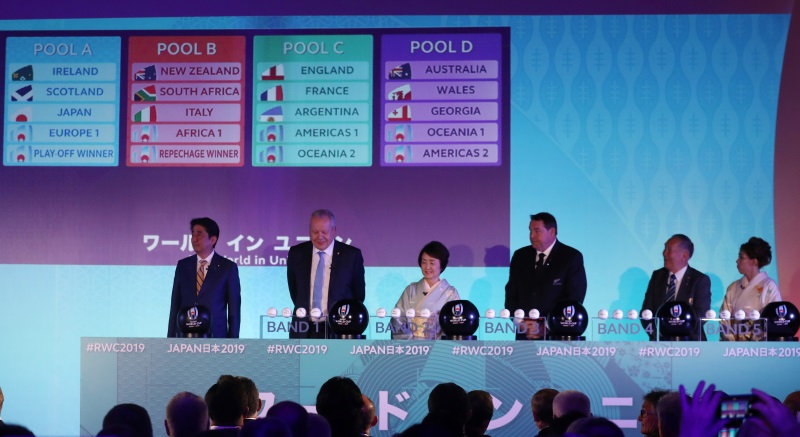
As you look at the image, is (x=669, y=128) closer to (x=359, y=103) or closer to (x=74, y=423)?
(x=359, y=103)

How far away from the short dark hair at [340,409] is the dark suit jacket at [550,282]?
2.77m

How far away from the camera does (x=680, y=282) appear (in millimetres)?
6648

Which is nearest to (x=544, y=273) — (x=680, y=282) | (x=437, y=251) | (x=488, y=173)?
(x=437, y=251)

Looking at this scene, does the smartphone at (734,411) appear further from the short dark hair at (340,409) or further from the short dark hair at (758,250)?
the short dark hair at (758,250)

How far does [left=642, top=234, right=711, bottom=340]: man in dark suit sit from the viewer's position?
653cm

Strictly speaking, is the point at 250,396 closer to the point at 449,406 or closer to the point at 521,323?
the point at 449,406

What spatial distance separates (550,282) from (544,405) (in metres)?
1.95

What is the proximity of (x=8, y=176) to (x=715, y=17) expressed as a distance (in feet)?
16.9

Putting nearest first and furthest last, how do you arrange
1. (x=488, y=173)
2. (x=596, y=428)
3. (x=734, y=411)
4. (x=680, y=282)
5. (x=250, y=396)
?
(x=734, y=411) → (x=596, y=428) → (x=250, y=396) → (x=680, y=282) → (x=488, y=173)

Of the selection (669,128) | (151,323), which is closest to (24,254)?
(151,323)

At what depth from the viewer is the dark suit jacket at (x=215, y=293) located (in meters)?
6.50

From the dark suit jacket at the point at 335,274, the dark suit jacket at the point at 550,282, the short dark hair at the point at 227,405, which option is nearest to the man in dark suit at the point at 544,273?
the dark suit jacket at the point at 550,282

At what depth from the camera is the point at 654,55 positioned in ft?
25.1

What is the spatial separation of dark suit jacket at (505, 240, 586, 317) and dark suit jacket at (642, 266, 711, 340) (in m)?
0.57
